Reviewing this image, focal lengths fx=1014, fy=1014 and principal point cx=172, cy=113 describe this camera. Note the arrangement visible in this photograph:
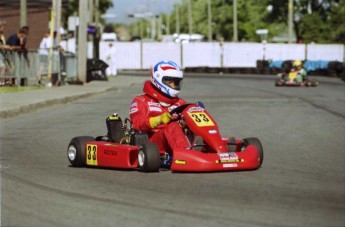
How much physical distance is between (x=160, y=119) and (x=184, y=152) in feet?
2.17

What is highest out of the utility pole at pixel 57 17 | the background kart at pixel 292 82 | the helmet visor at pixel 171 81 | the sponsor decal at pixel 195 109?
the utility pole at pixel 57 17

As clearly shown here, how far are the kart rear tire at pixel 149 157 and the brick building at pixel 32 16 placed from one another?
30.2 m

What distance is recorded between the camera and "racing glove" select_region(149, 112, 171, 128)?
10.5m

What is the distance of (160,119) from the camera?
1057 cm

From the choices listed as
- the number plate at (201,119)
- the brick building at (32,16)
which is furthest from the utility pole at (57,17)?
the number plate at (201,119)

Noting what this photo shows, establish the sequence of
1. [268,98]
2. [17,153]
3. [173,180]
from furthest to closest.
A: [268,98] < [17,153] < [173,180]

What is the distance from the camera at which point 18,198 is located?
8227 mm

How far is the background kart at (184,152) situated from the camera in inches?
396

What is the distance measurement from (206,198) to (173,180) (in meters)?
1.30

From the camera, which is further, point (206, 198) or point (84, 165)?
point (84, 165)

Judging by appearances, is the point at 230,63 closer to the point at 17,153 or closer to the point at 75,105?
the point at 75,105

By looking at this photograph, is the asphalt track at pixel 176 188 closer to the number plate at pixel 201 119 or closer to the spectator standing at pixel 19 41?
the number plate at pixel 201 119

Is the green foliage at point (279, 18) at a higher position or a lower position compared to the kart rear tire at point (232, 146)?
higher

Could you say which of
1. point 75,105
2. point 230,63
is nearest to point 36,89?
point 75,105
